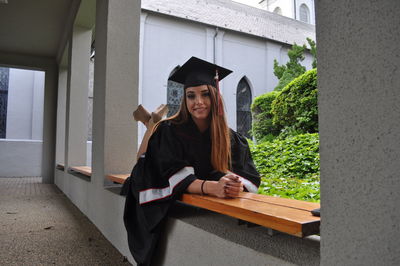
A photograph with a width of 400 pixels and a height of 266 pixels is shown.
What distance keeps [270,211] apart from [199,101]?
0.99 m

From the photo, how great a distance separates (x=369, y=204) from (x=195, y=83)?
4.95ft

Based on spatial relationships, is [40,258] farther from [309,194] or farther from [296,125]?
[296,125]

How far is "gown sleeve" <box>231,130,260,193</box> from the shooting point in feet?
7.21

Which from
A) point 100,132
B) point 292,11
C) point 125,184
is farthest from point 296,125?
point 292,11

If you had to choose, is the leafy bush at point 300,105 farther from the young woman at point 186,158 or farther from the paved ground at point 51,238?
the young woman at point 186,158

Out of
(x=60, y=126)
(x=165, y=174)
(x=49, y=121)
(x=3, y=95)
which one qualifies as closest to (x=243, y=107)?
(x=3, y=95)

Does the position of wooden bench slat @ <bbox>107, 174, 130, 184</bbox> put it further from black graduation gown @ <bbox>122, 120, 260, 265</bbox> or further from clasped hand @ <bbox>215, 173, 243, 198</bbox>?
clasped hand @ <bbox>215, 173, 243, 198</bbox>

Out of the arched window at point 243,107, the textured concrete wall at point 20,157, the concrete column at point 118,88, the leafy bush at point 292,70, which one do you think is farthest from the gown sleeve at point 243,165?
the arched window at point 243,107

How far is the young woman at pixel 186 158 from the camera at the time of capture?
6.63 ft

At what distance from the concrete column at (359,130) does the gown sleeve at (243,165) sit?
4.12 feet

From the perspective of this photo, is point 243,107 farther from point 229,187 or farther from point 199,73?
point 229,187

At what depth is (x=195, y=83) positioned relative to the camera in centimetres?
217

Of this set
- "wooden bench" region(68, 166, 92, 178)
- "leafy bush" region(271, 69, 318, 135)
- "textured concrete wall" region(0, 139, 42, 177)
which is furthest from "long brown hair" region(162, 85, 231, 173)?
"textured concrete wall" region(0, 139, 42, 177)

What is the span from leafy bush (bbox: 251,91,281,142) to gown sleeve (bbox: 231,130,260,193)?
1008 cm
